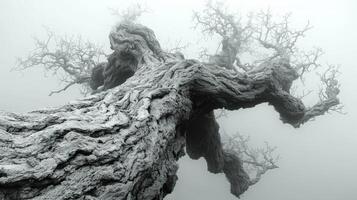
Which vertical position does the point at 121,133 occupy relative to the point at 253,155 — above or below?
below

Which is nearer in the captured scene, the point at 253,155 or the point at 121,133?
the point at 121,133

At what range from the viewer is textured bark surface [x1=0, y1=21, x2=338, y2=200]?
1.82 metres

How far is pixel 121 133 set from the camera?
263 cm

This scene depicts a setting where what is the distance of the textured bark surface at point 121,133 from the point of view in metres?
1.82

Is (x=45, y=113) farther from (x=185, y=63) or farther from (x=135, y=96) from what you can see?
(x=185, y=63)

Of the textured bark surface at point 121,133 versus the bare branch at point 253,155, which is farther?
the bare branch at point 253,155

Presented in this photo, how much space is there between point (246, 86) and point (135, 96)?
2.50 metres

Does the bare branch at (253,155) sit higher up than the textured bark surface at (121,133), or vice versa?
the bare branch at (253,155)

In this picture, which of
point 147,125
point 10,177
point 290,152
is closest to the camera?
point 10,177

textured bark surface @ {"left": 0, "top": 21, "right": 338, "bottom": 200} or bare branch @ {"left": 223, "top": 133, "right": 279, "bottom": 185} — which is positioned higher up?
bare branch @ {"left": 223, "top": 133, "right": 279, "bottom": 185}

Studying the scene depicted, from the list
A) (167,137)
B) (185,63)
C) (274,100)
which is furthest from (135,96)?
(274,100)

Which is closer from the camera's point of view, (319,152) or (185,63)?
(185,63)

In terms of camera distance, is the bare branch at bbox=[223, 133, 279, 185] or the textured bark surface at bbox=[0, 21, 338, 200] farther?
the bare branch at bbox=[223, 133, 279, 185]

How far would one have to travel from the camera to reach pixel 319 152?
45812mm
